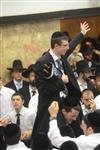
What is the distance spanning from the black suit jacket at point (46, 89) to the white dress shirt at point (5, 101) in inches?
71.5

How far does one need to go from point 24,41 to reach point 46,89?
13.4 ft

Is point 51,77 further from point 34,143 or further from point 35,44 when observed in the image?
point 35,44

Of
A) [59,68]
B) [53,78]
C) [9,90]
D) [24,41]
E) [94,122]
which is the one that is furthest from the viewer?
[24,41]

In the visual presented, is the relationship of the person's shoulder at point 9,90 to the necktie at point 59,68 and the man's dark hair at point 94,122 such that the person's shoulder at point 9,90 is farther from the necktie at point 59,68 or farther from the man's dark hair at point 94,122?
the man's dark hair at point 94,122

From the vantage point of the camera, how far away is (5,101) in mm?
7812

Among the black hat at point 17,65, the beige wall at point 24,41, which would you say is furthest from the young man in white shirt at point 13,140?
the beige wall at point 24,41

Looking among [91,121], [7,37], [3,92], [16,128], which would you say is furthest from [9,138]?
[7,37]

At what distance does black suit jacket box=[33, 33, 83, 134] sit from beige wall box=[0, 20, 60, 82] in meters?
3.59

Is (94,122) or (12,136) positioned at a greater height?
(94,122)

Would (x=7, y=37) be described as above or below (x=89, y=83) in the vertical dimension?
above

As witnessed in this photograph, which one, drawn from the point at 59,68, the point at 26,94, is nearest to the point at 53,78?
the point at 59,68

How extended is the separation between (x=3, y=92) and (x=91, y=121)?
3.53 m

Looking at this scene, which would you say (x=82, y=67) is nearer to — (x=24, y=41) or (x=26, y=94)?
(x=26, y=94)

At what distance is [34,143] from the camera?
165 inches
